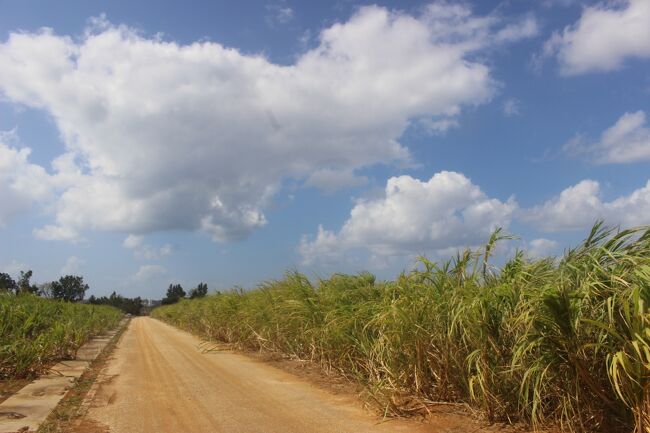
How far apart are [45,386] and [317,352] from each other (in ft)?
17.7

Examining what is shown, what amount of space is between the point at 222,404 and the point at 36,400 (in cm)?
309

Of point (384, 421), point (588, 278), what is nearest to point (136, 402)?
point (384, 421)

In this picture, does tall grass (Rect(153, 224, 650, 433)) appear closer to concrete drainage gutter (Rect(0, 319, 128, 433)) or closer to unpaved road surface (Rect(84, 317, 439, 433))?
unpaved road surface (Rect(84, 317, 439, 433))

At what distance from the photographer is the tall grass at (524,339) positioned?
4.86 meters

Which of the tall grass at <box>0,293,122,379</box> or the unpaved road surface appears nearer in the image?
the unpaved road surface

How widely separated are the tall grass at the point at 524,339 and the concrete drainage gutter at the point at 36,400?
472 centimetres

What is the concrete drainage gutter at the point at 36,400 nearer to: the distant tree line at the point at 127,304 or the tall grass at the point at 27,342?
the tall grass at the point at 27,342

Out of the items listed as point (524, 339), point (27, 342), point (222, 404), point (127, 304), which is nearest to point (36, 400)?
point (27, 342)

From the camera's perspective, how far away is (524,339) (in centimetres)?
555

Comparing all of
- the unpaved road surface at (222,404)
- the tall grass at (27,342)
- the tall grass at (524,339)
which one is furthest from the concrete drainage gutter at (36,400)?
the tall grass at (524,339)

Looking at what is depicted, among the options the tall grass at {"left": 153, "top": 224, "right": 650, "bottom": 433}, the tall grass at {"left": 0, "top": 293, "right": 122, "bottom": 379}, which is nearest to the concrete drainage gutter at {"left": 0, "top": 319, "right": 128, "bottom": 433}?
the tall grass at {"left": 0, "top": 293, "right": 122, "bottom": 379}

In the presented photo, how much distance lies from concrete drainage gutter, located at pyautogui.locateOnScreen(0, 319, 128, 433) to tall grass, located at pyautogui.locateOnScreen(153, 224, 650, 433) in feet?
15.5

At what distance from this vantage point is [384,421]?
6824 mm

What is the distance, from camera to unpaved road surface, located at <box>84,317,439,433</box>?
6691 mm
